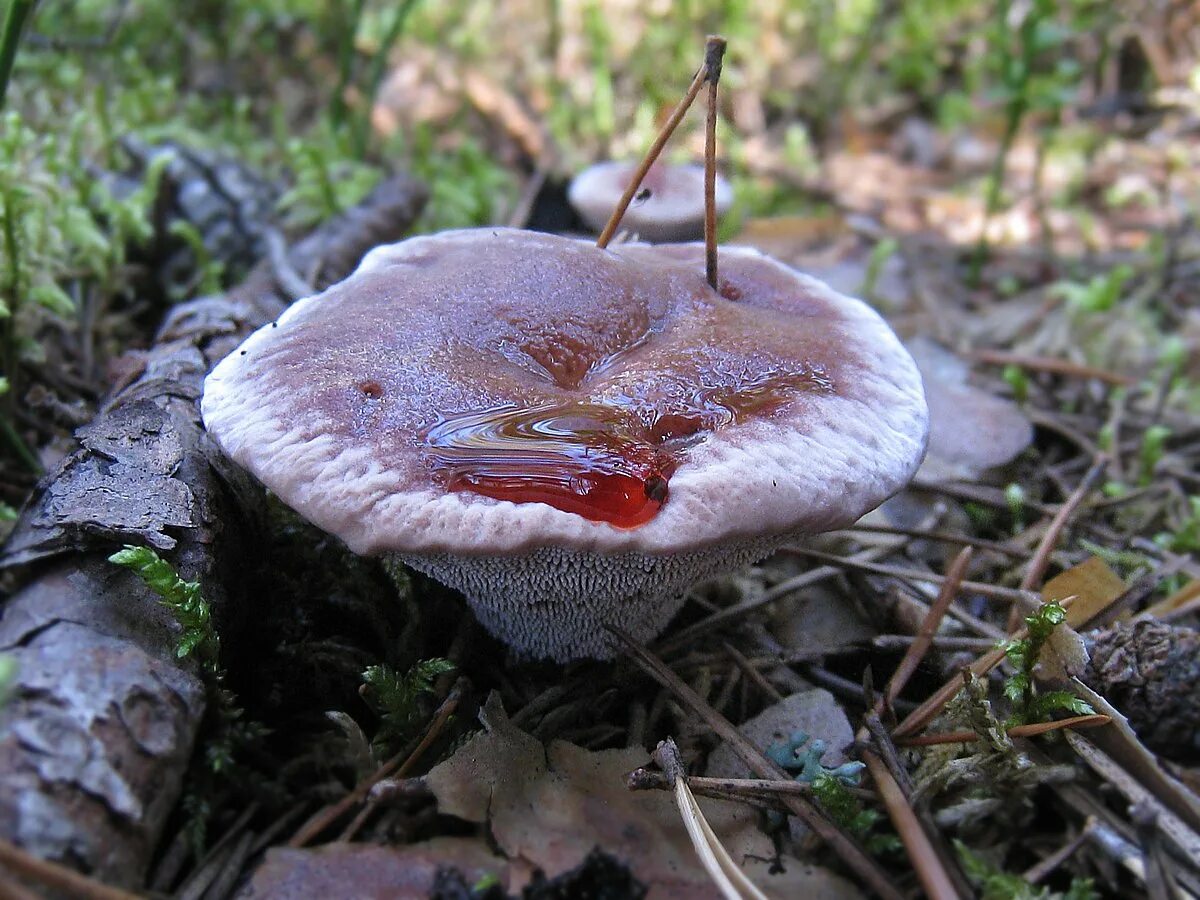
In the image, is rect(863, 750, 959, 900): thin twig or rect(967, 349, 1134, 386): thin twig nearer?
rect(863, 750, 959, 900): thin twig

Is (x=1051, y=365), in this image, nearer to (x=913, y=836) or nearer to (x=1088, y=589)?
(x=1088, y=589)

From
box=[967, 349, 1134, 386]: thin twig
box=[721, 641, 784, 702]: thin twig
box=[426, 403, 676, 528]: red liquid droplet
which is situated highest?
box=[426, 403, 676, 528]: red liquid droplet

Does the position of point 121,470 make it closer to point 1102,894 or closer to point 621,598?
point 621,598

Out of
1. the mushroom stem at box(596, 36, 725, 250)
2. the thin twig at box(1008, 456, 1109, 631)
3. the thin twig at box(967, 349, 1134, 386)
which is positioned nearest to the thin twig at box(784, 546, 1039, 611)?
the thin twig at box(1008, 456, 1109, 631)

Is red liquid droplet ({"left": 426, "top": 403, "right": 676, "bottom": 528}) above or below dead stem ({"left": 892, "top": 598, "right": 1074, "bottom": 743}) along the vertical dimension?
above

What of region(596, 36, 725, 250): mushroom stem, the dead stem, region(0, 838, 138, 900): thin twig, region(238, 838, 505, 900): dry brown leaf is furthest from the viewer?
region(596, 36, 725, 250): mushroom stem

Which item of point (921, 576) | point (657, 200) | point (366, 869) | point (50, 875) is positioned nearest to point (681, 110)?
point (657, 200)

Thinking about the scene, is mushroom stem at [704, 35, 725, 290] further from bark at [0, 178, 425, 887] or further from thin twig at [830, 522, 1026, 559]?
bark at [0, 178, 425, 887]
